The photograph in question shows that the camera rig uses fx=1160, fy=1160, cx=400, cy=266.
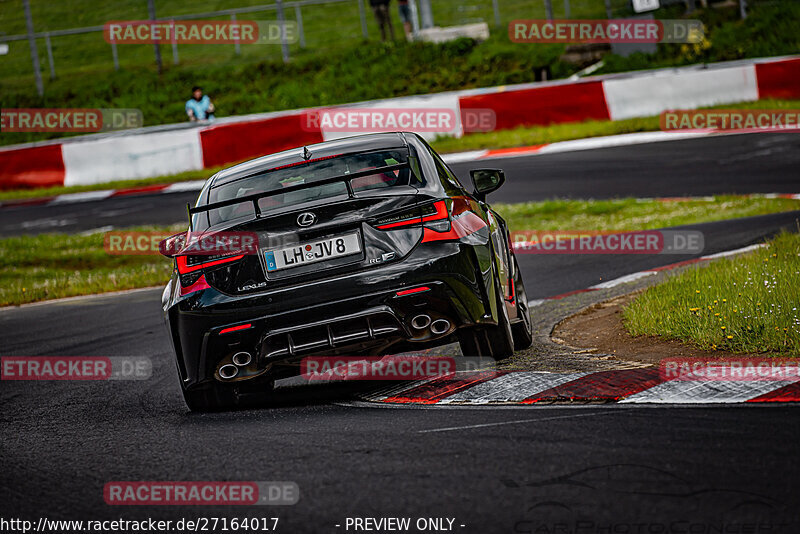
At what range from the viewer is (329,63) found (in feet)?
95.5

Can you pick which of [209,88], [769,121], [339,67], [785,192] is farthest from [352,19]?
[785,192]

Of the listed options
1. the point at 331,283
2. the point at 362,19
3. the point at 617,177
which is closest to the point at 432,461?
the point at 331,283

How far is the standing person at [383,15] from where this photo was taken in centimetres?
2823

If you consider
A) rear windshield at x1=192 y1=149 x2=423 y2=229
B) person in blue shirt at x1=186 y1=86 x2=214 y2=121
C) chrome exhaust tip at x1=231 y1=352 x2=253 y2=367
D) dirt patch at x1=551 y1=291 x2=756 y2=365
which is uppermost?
person in blue shirt at x1=186 y1=86 x2=214 y2=121

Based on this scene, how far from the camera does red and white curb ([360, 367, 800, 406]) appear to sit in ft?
17.2

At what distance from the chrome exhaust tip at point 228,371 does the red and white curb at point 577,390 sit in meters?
0.71

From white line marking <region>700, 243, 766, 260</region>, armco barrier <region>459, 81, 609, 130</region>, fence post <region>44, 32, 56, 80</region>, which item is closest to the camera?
white line marking <region>700, 243, 766, 260</region>

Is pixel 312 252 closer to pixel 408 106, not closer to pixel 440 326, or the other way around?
pixel 440 326

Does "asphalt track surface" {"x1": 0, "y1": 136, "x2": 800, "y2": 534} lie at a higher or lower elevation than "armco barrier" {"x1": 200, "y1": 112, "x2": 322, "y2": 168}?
lower

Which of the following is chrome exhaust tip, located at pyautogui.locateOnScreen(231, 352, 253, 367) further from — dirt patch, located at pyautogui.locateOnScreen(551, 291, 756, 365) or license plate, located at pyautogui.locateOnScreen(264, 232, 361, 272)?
dirt patch, located at pyautogui.locateOnScreen(551, 291, 756, 365)

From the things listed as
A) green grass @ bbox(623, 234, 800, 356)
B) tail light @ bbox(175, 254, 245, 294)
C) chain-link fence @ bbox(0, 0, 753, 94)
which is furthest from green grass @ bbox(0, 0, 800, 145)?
tail light @ bbox(175, 254, 245, 294)

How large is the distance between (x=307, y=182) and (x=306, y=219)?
221mm

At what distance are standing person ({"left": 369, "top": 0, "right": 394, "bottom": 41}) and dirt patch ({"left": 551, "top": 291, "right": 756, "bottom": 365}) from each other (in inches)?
814

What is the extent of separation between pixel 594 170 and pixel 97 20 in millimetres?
22862
